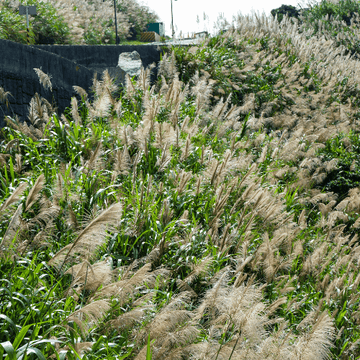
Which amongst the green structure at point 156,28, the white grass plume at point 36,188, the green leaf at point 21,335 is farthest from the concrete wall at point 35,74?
the green structure at point 156,28

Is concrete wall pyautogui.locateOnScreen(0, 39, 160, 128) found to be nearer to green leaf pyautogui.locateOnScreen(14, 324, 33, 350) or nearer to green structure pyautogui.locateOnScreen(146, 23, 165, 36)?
green leaf pyautogui.locateOnScreen(14, 324, 33, 350)

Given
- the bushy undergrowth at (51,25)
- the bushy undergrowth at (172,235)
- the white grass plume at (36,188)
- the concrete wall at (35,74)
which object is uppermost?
the bushy undergrowth at (51,25)

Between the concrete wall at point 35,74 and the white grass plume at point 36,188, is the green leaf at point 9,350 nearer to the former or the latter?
the white grass plume at point 36,188

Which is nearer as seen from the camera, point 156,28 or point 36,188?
point 36,188

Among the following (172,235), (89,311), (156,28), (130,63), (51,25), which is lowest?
(172,235)

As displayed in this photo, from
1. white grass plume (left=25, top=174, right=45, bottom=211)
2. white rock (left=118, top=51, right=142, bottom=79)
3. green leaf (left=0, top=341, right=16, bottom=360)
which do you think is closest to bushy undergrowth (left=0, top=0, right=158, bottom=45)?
white rock (left=118, top=51, right=142, bottom=79)

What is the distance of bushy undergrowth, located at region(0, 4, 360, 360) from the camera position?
206cm

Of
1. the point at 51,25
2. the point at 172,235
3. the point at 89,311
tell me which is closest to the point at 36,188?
the point at 89,311

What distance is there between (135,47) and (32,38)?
11.4 feet

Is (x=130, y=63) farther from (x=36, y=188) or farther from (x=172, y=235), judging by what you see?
(x=36, y=188)

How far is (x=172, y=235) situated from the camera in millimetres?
3600

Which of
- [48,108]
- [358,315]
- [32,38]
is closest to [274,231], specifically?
[358,315]

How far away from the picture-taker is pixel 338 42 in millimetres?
15109

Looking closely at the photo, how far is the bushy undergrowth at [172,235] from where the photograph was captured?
206 centimetres
